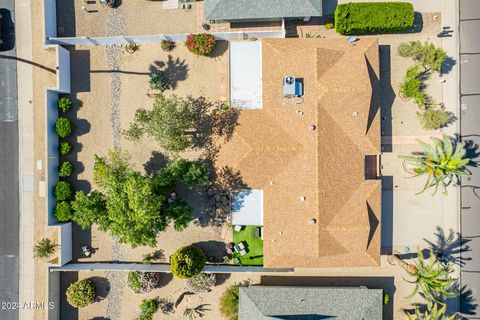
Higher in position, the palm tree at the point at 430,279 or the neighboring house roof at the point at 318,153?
the neighboring house roof at the point at 318,153

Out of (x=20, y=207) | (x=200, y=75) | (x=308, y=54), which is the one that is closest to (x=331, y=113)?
(x=308, y=54)

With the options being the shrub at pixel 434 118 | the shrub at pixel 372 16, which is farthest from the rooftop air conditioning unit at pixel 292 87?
the shrub at pixel 434 118

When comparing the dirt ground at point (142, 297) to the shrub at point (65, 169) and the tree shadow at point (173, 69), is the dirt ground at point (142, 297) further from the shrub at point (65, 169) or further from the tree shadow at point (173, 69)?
the tree shadow at point (173, 69)

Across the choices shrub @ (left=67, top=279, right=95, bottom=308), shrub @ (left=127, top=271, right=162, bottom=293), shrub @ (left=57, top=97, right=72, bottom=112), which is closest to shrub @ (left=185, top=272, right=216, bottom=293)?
shrub @ (left=127, top=271, right=162, bottom=293)

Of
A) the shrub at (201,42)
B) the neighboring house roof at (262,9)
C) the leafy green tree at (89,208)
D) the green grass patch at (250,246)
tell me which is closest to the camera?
the leafy green tree at (89,208)

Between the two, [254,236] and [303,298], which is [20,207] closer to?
[254,236]

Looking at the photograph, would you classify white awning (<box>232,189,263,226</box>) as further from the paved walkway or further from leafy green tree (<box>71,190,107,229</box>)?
the paved walkway
